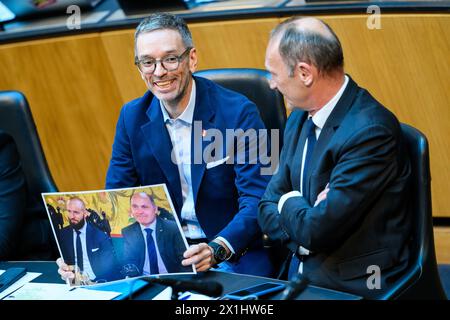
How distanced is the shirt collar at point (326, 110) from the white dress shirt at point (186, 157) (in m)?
0.62

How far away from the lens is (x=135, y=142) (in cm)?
294

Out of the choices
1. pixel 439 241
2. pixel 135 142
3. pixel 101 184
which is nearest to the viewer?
pixel 135 142

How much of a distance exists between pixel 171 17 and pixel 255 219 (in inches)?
29.6

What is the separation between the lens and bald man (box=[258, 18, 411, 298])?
222cm

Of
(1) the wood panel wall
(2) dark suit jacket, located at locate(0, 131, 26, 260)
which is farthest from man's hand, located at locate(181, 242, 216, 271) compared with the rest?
(1) the wood panel wall

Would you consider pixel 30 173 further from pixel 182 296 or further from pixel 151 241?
pixel 182 296

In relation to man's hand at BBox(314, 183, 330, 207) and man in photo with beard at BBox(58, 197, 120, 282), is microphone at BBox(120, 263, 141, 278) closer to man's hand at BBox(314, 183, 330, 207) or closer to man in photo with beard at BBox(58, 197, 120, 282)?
man in photo with beard at BBox(58, 197, 120, 282)

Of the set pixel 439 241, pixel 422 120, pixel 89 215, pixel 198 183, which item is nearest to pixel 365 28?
pixel 422 120

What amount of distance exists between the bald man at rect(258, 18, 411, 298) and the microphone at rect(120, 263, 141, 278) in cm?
44

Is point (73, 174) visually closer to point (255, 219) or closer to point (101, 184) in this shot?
point (101, 184)

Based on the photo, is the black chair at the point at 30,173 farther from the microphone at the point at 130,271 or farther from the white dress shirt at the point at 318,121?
the white dress shirt at the point at 318,121

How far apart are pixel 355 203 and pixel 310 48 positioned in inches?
17.6

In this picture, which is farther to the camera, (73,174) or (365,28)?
(73,174)

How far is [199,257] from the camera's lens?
240 centimetres
